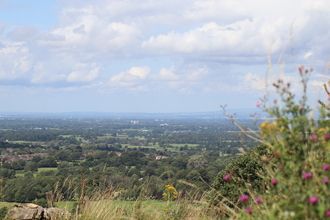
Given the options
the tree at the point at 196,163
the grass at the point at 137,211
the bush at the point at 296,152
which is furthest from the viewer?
Result: the tree at the point at 196,163

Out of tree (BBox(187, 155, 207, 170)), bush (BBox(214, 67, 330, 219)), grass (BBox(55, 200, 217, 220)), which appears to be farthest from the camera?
tree (BBox(187, 155, 207, 170))

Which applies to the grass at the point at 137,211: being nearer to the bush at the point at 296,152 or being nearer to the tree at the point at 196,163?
the bush at the point at 296,152

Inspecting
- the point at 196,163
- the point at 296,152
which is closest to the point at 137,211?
the point at 296,152

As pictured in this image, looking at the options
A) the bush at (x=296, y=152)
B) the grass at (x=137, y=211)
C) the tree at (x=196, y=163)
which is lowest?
the tree at (x=196, y=163)

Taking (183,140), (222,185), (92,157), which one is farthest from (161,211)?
(183,140)

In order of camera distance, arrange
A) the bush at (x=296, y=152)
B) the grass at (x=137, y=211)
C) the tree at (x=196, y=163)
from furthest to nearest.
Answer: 1. the tree at (x=196, y=163)
2. the grass at (x=137, y=211)
3. the bush at (x=296, y=152)

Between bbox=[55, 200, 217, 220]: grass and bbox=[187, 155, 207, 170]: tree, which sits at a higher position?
bbox=[55, 200, 217, 220]: grass

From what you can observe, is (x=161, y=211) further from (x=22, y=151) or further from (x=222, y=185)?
(x=22, y=151)

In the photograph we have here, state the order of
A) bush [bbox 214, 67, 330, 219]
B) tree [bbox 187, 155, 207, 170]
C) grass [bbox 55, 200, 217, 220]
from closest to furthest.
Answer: bush [bbox 214, 67, 330, 219] < grass [bbox 55, 200, 217, 220] < tree [bbox 187, 155, 207, 170]

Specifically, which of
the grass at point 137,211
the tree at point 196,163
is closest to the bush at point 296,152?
the grass at point 137,211

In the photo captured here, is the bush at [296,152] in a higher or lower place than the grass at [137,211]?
higher

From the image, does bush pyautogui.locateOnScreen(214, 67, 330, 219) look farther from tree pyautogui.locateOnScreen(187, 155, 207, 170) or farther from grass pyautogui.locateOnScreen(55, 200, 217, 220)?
tree pyautogui.locateOnScreen(187, 155, 207, 170)

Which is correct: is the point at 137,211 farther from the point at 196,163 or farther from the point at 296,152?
the point at 196,163

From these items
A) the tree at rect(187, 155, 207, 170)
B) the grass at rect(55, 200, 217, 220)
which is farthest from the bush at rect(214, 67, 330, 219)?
the tree at rect(187, 155, 207, 170)
